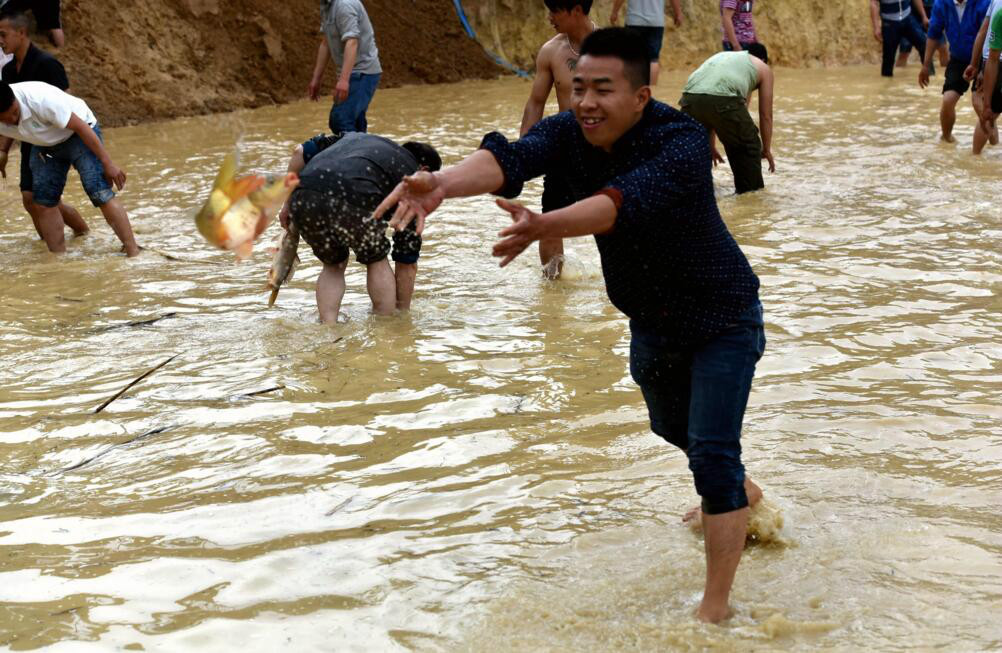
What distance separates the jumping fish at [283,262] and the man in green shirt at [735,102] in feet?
12.0

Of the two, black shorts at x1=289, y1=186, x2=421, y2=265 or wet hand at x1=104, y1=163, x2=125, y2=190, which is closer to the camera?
black shorts at x1=289, y1=186, x2=421, y2=265

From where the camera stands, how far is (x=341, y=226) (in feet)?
18.4

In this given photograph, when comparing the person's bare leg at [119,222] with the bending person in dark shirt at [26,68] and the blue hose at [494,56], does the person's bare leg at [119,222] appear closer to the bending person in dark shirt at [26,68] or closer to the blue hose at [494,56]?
the bending person in dark shirt at [26,68]

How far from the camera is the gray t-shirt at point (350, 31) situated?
945 cm

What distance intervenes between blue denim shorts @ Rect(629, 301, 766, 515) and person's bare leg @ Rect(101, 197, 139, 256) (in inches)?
211

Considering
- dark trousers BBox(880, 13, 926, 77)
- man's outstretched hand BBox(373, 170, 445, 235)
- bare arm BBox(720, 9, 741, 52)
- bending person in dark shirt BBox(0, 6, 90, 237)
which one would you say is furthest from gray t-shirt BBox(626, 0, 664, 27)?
man's outstretched hand BBox(373, 170, 445, 235)

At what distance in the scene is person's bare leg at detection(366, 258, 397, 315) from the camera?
595 centimetres

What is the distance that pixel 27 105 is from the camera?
279 inches

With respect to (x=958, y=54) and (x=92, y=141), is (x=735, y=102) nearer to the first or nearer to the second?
(x=958, y=54)

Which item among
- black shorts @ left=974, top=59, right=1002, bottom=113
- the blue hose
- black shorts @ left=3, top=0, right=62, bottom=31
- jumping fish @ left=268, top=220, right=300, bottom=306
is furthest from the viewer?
the blue hose

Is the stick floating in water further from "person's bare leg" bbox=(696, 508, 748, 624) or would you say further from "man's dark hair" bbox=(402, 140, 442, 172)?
"person's bare leg" bbox=(696, 508, 748, 624)

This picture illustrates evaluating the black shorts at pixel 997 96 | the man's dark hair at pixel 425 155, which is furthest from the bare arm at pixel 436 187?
the black shorts at pixel 997 96

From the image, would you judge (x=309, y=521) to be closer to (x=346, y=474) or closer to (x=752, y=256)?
(x=346, y=474)

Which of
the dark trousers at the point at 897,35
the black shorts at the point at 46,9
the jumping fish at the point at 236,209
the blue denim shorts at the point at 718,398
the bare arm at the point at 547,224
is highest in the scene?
the black shorts at the point at 46,9
